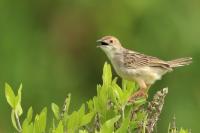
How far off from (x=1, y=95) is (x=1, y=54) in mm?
578

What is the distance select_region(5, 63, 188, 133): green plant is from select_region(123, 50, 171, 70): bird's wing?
1.42m

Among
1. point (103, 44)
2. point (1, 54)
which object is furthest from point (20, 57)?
point (103, 44)

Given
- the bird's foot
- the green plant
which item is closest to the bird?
the bird's foot

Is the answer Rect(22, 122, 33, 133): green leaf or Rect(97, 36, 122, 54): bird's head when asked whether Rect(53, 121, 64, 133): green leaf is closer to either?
Rect(22, 122, 33, 133): green leaf

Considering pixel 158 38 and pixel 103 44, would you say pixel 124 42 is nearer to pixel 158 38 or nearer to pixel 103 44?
pixel 158 38

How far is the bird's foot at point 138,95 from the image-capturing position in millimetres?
5273

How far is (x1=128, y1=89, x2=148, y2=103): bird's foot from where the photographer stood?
5273mm

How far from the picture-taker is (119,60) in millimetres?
6781

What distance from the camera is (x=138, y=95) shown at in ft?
19.2

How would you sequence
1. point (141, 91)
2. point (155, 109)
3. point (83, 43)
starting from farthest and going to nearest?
point (83, 43) → point (141, 91) → point (155, 109)

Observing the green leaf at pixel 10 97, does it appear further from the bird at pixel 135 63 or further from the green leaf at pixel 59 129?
the bird at pixel 135 63

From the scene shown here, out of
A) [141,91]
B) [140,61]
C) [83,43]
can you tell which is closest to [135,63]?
[140,61]

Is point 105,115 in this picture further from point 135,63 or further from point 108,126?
point 135,63

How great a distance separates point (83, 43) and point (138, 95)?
692 centimetres
